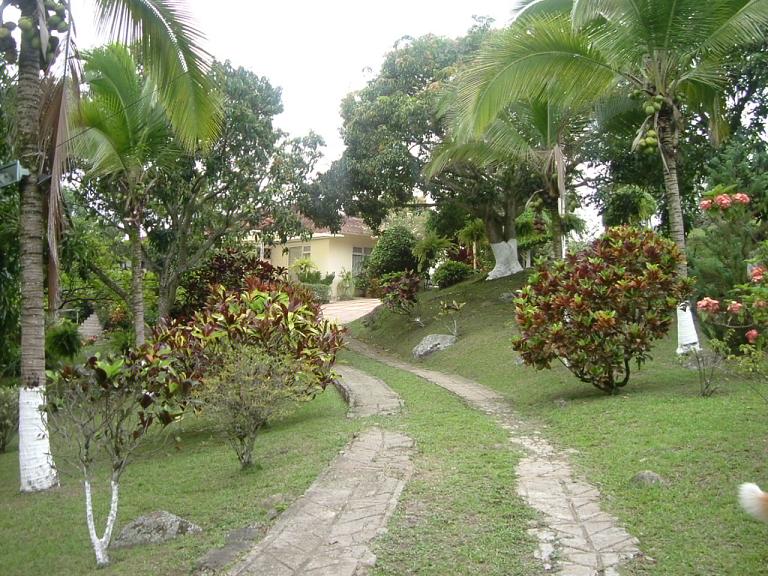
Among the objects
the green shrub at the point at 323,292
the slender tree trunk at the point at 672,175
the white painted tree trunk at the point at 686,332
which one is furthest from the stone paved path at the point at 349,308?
the slender tree trunk at the point at 672,175

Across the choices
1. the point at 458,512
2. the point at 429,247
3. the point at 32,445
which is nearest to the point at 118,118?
the point at 32,445

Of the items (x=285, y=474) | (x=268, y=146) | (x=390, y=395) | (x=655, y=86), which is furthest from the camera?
(x=268, y=146)

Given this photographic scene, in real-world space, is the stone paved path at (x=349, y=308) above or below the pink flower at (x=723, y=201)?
below

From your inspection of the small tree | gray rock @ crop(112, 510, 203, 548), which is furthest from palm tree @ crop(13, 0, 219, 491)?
gray rock @ crop(112, 510, 203, 548)

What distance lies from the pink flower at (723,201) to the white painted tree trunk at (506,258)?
10.9 metres

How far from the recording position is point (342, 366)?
13.5m

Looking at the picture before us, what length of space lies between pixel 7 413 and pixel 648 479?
8265 millimetres

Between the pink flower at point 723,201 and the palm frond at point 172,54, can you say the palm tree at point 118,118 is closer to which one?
the palm frond at point 172,54

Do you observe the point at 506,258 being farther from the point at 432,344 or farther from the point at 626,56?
the point at 626,56

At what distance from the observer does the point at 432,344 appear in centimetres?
1438

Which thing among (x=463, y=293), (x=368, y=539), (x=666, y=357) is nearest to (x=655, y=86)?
(x=666, y=357)

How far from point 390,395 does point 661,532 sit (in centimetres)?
571

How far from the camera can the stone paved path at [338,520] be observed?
3.45m

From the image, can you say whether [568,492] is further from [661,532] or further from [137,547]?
[137,547]
